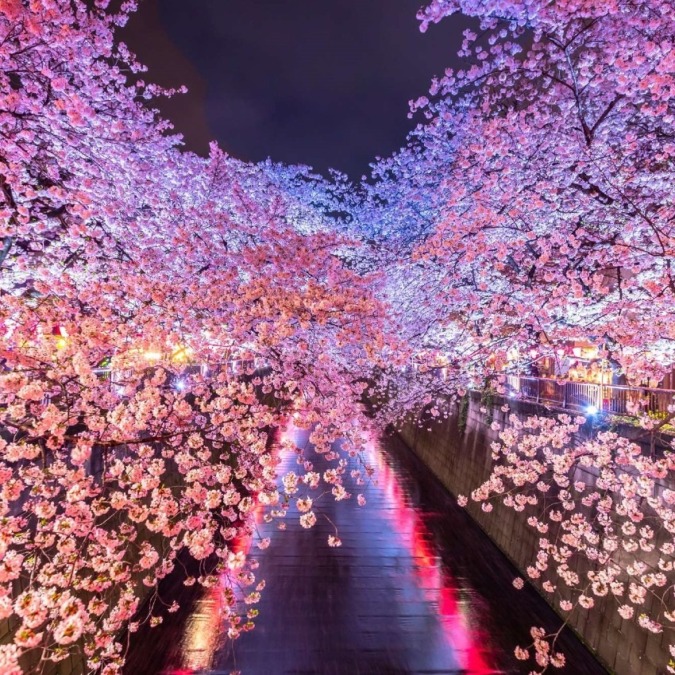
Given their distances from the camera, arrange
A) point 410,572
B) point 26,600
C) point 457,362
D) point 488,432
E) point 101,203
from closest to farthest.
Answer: point 26,600 → point 101,203 → point 410,572 → point 457,362 → point 488,432

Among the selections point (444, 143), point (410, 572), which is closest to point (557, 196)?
point (444, 143)

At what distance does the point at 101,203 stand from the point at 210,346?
15.8 feet

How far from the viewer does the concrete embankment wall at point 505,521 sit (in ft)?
25.7

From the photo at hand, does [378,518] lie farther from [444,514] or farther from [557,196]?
[557,196]

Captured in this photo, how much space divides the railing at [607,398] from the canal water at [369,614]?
4967 millimetres

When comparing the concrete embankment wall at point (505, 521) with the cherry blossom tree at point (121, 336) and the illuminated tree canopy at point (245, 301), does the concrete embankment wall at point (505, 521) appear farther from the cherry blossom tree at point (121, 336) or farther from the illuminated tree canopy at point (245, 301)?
the cherry blossom tree at point (121, 336)

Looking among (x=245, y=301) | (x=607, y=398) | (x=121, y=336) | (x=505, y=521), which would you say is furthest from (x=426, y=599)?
(x=121, y=336)

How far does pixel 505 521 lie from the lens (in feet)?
45.9

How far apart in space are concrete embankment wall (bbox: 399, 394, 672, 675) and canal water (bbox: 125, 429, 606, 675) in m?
0.48

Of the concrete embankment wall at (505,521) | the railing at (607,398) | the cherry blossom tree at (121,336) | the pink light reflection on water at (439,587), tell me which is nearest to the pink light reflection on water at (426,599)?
the pink light reflection on water at (439,587)

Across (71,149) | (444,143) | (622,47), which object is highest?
(444,143)

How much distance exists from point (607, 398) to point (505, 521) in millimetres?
5904

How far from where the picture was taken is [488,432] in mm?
16844

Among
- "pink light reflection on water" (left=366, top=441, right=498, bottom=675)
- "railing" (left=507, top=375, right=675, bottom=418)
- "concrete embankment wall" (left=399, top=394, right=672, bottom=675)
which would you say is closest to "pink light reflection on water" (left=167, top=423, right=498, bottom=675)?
"pink light reflection on water" (left=366, top=441, right=498, bottom=675)
